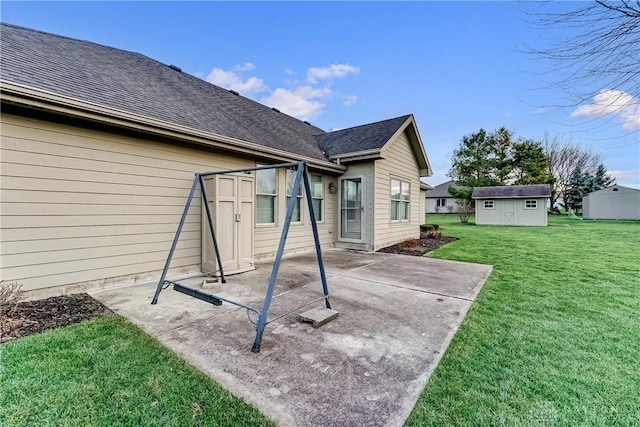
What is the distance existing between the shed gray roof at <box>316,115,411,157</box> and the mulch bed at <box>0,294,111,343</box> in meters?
6.99

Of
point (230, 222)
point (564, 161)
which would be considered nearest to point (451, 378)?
point (230, 222)

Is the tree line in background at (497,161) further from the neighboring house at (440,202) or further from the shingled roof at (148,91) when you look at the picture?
the shingled roof at (148,91)

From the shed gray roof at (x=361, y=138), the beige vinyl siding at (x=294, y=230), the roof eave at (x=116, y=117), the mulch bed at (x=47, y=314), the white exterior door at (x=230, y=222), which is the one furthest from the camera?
the shed gray roof at (x=361, y=138)

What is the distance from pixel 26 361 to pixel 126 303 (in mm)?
1478

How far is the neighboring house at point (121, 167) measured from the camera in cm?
371

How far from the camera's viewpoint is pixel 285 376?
2.23 metres

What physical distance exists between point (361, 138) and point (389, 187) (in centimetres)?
184

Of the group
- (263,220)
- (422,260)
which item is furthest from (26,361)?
Result: (422,260)

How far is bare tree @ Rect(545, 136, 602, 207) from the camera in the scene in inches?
1396

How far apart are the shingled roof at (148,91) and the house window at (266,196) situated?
76 centimetres

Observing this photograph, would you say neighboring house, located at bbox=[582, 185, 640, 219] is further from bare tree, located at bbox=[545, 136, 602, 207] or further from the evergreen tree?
the evergreen tree

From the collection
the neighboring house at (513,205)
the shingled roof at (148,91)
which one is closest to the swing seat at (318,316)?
the shingled roof at (148,91)

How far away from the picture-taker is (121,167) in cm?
454

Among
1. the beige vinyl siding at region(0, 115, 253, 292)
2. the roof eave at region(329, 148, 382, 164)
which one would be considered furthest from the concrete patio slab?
the roof eave at region(329, 148, 382, 164)
